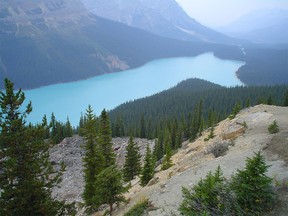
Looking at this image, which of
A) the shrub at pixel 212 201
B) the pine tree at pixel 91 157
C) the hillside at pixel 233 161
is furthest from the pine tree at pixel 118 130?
the shrub at pixel 212 201

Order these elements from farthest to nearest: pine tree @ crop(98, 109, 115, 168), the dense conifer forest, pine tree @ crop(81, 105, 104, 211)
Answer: the dense conifer forest
pine tree @ crop(98, 109, 115, 168)
pine tree @ crop(81, 105, 104, 211)

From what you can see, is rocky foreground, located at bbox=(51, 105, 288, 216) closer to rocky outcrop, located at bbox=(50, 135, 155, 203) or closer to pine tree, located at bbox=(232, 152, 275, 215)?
pine tree, located at bbox=(232, 152, 275, 215)

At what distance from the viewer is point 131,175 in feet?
160

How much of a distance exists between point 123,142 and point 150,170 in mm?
47312

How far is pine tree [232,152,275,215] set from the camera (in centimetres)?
1384

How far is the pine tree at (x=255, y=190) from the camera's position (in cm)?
1384

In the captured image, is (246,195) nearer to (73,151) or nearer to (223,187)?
(223,187)

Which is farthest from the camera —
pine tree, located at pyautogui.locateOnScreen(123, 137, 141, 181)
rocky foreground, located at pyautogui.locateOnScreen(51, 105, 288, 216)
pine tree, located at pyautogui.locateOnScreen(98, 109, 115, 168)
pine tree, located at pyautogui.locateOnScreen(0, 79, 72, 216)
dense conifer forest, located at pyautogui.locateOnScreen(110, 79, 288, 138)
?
dense conifer forest, located at pyautogui.locateOnScreen(110, 79, 288, 138)

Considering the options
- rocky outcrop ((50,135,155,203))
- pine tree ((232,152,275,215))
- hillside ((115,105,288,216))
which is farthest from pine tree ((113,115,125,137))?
pine tree ((232,152,275,215))

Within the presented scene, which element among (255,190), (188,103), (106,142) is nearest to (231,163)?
(255,190)

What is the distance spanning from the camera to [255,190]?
13.9m

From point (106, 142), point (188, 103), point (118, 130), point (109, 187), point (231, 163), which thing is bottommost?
point (118, 130)

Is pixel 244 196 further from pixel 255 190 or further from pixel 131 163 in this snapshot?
pixel 131 163

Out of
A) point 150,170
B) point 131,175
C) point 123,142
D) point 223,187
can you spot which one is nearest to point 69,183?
point 131,175
